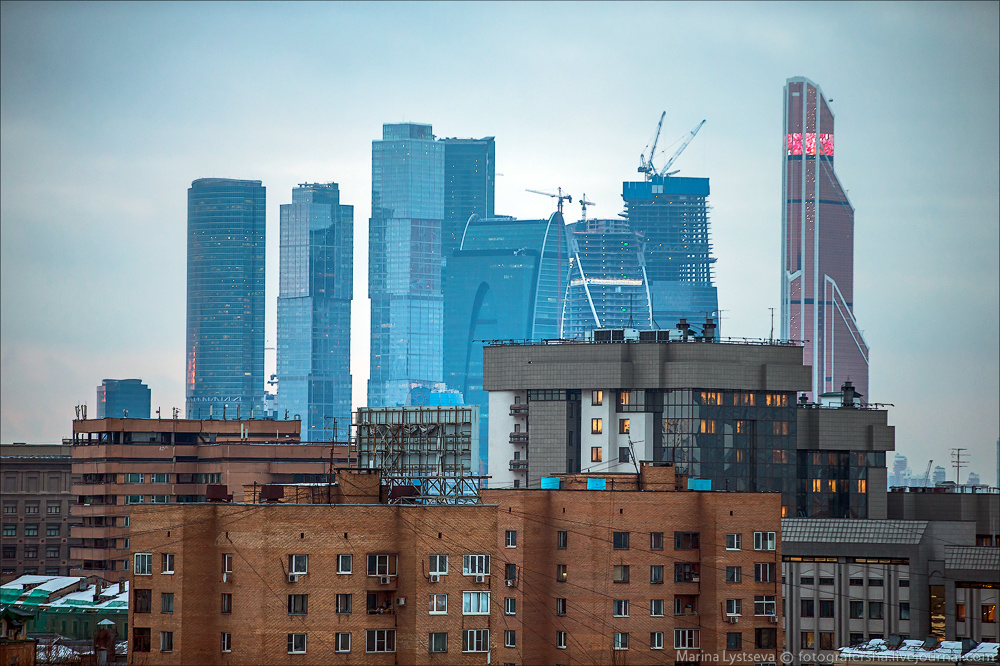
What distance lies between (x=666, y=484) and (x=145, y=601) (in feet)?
135

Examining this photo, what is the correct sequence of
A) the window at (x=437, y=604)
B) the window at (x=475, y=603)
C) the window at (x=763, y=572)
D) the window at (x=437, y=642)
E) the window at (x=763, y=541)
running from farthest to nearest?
the window at (x=763, y=572), the window at (x=763, y=541), the window at (x=475, y=603), the window at (x=437, y=604), the window at (x=437, y=642)

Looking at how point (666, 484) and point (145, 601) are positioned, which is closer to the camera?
point (145, 601)

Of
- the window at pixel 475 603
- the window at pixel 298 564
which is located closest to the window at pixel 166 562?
the window at pixel 298 564

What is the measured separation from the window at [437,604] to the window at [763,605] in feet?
92.7

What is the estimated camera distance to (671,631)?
346ft

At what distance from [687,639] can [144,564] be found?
39121 millimetres

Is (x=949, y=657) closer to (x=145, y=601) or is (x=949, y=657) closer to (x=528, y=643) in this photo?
(x=528, y=643)

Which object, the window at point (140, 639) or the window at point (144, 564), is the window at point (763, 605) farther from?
the window at point (144, 564)

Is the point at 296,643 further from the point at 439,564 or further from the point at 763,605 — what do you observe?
the point at 763,605

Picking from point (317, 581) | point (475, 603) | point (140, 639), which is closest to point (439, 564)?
point (475, 603)

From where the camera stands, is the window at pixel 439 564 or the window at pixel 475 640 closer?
the window at pixel 439 564

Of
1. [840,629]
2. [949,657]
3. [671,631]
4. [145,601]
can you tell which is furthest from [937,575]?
[145,601]

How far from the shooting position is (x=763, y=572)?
4176 inches

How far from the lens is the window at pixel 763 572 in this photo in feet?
348
